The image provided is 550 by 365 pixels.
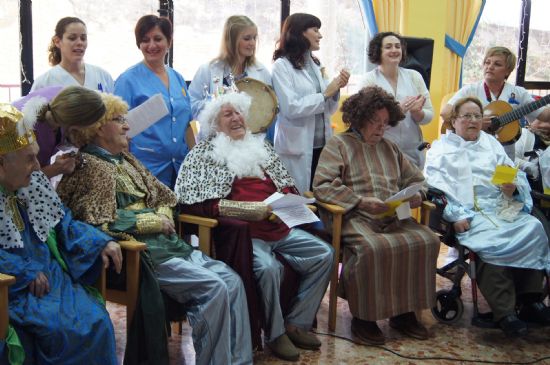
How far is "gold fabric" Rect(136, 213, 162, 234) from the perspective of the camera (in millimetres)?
2663

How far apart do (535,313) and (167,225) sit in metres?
1.96

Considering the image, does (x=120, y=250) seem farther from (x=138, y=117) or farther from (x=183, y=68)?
(x=183, y=68)

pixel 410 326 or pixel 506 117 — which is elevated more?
pixel 506 117

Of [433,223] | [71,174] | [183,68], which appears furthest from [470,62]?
[71,174]

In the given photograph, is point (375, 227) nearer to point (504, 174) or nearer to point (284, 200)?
point (284, 200)

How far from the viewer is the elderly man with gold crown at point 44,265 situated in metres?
2.13

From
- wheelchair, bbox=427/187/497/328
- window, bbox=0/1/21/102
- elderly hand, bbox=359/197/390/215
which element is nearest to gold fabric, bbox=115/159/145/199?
elderly hand, bbox=359/197/390/215

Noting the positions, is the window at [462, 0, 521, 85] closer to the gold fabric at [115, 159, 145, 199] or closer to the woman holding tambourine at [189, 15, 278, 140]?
the woman holding tambourine at [189, 15, 278, 140]

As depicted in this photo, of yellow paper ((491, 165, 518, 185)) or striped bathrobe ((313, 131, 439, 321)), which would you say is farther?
yellow paper ((491, 165, 518, 185))

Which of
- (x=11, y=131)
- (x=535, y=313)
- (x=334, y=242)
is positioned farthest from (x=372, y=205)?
(x=11, y=131)

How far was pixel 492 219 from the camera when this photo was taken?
Result: 11.4ft

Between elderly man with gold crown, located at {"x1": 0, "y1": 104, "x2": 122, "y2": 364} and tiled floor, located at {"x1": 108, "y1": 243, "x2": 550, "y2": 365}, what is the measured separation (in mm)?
800

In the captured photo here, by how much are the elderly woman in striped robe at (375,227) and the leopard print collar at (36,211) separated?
140cm

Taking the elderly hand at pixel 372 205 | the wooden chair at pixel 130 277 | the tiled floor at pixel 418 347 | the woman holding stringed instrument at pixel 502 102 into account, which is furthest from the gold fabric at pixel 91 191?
the woman holding stringed instrument at pixel 502 102
